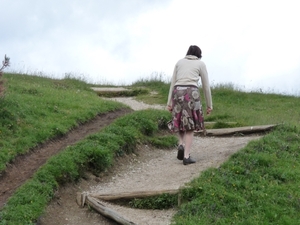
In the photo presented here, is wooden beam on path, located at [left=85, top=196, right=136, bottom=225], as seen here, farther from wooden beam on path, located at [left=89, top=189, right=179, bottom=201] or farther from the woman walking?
the woman walking

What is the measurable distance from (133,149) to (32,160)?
238 centimetres

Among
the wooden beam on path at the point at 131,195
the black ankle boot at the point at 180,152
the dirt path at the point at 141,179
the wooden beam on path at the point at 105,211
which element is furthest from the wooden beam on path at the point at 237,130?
the wooden beam on path at the point at 105,211

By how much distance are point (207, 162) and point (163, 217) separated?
8.06 feet

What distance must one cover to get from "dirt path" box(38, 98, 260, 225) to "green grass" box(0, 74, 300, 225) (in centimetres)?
18

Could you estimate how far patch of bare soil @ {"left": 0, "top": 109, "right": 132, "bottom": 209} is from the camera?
8477 millimetres

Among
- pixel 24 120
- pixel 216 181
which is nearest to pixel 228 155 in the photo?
pixel 216 181

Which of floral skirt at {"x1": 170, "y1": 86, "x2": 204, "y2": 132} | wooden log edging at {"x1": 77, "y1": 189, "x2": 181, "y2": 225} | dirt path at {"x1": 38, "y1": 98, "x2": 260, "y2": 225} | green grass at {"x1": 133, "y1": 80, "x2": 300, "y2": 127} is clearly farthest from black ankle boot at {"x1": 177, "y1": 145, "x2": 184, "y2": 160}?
green grass at {"x1": 133, "y1": 80, "x2": 300, "y2": 127}

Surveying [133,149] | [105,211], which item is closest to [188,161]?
[133,149]

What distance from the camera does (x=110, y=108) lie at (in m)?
14.9

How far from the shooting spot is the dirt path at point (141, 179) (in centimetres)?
780

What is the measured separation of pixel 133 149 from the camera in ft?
37.0

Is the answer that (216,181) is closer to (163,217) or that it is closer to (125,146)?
(163,217)

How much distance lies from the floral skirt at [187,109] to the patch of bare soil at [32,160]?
2.40 meters

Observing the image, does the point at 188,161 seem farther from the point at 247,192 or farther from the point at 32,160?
the point at 32,160
